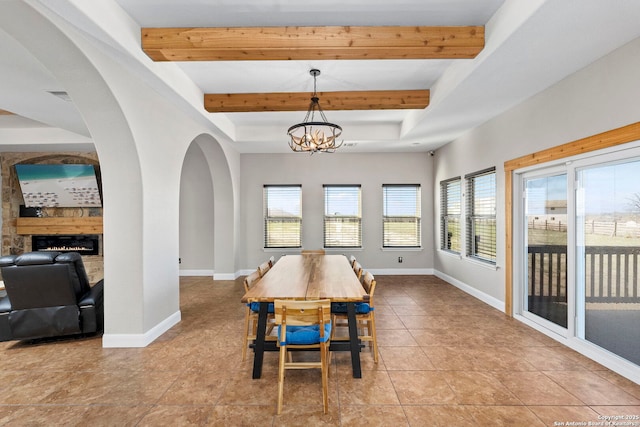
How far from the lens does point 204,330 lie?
378cm

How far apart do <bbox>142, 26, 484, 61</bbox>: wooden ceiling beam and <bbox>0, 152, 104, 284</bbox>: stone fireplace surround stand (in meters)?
5.02

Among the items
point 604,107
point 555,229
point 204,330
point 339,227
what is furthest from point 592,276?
point 339,227

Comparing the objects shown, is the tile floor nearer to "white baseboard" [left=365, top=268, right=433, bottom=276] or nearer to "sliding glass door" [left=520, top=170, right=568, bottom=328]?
"sliding glass door" [left=520, top=170, right=568, bottom=328]

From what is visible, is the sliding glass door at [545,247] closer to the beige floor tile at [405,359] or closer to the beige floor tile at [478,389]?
the beige floor tile at [478,389]

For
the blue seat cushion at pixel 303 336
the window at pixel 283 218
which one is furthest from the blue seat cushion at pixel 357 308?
the window at pixel 283 218

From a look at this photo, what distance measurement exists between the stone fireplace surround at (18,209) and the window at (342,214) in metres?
4.88

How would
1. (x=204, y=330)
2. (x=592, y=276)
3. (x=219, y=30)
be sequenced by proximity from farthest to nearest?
(x=204, y=330) < (x=592, y=276) < (x=219, y=30)

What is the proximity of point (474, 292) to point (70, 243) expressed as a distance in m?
8.01

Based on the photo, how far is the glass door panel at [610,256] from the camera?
2.66 m

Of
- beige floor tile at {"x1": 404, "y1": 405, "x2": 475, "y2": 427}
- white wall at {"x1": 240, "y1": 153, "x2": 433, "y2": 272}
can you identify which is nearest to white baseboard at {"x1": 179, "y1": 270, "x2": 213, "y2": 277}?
white wall at {"x1": 240, "y1": 153, "x2": 433, "y2": 272}

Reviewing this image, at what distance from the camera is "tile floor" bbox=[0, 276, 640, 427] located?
2.15 metres

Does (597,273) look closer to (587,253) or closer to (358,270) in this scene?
(587,253)

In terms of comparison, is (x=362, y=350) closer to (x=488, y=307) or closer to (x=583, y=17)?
(x=488, y=307)

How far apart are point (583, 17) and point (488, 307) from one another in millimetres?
3763
